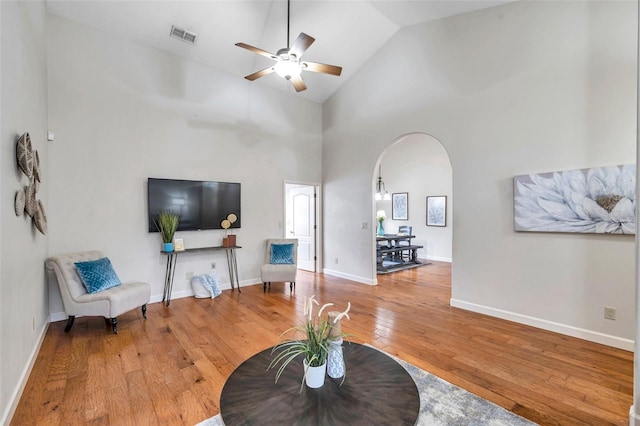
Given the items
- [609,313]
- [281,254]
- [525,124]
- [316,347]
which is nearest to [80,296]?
[281,254]

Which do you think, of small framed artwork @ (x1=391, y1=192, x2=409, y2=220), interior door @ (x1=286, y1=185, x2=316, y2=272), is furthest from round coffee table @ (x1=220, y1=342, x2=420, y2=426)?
small framed artwork @ (x1=391, y1=192, x2=409, y2=220)

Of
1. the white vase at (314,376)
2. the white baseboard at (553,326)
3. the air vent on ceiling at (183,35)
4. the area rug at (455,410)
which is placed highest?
the air vent on ceiling at (183,35)

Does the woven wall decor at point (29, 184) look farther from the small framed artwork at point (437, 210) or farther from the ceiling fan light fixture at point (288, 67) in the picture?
the small framed artwork at point (437, 210)

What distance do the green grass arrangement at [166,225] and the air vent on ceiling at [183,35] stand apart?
8.66 feet

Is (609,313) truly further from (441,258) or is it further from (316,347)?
(441,258)

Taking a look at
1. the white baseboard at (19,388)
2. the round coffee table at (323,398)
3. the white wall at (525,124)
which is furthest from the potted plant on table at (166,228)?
the white wall at (525,124)

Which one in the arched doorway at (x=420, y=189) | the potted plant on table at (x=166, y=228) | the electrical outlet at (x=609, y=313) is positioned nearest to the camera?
the electrical outlet at (x=609, y=313)

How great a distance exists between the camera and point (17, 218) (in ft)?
7.47

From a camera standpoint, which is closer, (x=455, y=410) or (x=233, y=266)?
(x=455, y=410)

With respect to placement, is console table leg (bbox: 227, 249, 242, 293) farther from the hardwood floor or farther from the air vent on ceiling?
the air vent on ceiling

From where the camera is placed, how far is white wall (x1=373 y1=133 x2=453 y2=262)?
8203 millimetres

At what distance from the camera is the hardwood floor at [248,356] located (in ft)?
6.86

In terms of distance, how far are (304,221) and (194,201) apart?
272 cm

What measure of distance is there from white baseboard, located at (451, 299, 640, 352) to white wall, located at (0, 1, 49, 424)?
4.76 meters
